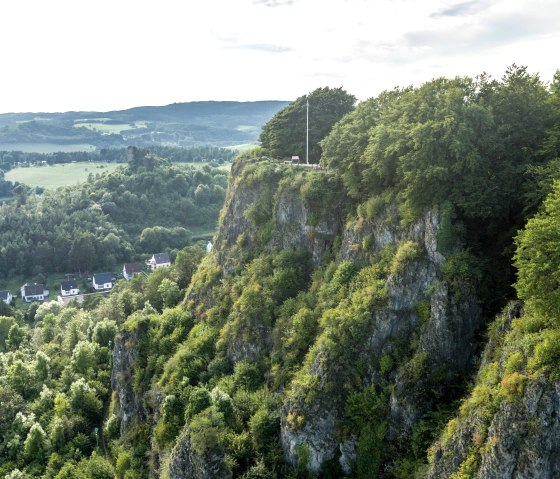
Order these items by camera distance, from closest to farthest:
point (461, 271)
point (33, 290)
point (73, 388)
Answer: point (461, 271) < point (73, 388) < point (33, 290)

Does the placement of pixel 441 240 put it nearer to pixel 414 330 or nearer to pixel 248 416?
pixel 414 330

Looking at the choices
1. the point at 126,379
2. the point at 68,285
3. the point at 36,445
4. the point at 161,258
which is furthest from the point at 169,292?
the point at 68,285

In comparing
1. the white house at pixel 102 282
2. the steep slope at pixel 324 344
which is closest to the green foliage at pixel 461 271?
the steep slope at pixel 324 344

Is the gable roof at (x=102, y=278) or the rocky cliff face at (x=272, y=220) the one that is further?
the gable roof at (x=102, y=278)

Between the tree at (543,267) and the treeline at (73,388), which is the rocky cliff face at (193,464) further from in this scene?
the tree at (543,267)

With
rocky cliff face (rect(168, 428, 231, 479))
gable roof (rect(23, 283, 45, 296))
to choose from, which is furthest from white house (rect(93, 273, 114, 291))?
rocky cliff face (rect(168, 428, 231, 479))

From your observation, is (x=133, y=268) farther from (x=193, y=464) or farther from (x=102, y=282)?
(x=193, y=464)
